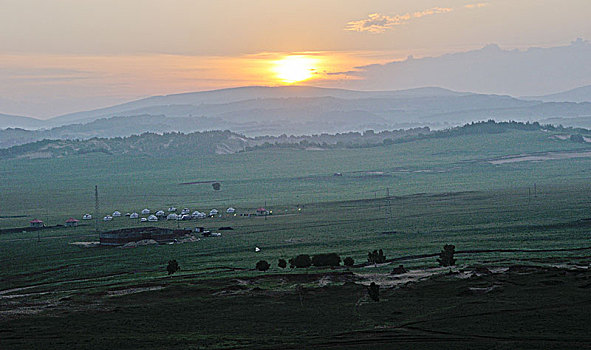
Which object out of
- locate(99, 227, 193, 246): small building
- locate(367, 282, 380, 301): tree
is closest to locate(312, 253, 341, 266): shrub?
locate(367, 282, 380, 301): tree

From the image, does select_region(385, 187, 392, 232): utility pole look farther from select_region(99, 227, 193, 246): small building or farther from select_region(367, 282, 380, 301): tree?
select_region(367, 282, 380, 301): tree

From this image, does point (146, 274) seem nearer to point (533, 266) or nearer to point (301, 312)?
point (301, 312)

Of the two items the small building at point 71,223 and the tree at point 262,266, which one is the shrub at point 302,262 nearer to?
the tree at point 262,266

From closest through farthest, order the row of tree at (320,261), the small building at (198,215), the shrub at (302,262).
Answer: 1. the row of tree at (320,261)
2. the shrub at (302,262)
3. the small building at (198,215)

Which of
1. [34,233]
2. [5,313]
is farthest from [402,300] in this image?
[34,233]

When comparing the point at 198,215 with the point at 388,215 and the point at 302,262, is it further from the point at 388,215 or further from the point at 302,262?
the point at 302,262

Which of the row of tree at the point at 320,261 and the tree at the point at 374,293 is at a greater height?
the row of tree at the point at 320,261

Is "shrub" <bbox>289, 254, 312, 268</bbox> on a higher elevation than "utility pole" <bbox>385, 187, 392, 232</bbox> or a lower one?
lower

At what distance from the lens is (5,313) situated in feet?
216

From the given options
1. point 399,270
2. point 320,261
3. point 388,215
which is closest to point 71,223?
point 388,215

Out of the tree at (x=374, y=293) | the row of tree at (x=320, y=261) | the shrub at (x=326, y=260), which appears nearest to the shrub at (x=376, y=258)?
the row of tree at (x=320, y=261)

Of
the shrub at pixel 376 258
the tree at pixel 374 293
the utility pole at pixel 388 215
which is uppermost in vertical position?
the utility pole at pixel 388 215

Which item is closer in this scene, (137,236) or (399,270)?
(399,270)

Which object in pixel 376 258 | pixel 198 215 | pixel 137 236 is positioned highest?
pixel 198 215
